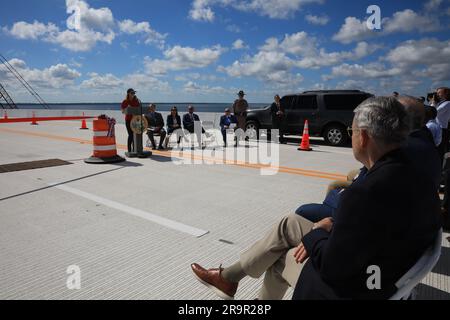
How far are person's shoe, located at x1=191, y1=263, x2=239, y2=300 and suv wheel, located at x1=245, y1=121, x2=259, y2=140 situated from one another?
36.7 feet

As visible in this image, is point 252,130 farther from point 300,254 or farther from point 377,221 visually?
point 377,221

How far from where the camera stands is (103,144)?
311 inches

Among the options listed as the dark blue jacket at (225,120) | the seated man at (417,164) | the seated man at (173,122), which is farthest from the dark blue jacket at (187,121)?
the seated man at (417,164)

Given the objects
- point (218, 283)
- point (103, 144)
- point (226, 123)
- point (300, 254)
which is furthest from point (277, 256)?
point (226, 123)

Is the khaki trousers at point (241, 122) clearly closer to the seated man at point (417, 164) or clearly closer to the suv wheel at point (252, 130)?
the suv wheel at point (252, 130)

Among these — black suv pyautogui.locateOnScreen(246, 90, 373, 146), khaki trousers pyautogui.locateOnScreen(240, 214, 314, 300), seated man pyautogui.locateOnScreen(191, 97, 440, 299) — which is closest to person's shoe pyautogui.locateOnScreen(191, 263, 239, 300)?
khaki trousers pyautogui.locateOnScreen(240, 214, 314, 300)

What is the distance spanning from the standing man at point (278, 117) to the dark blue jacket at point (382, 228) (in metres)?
11.2

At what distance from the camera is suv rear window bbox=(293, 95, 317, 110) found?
1224 centimetres

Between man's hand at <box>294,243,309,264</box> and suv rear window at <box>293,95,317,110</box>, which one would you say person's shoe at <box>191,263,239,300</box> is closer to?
man's hand at <box>294,243,309,264</box>

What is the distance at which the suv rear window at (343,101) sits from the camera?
1137 centimetres

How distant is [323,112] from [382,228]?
1118 cm

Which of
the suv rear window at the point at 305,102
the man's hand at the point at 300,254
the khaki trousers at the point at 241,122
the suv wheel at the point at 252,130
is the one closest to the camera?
the man's hand at the point at 300,254

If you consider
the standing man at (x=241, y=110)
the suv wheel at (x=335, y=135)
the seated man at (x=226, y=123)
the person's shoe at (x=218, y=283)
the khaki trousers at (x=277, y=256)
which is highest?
the standing man at (x=241, y=110)
